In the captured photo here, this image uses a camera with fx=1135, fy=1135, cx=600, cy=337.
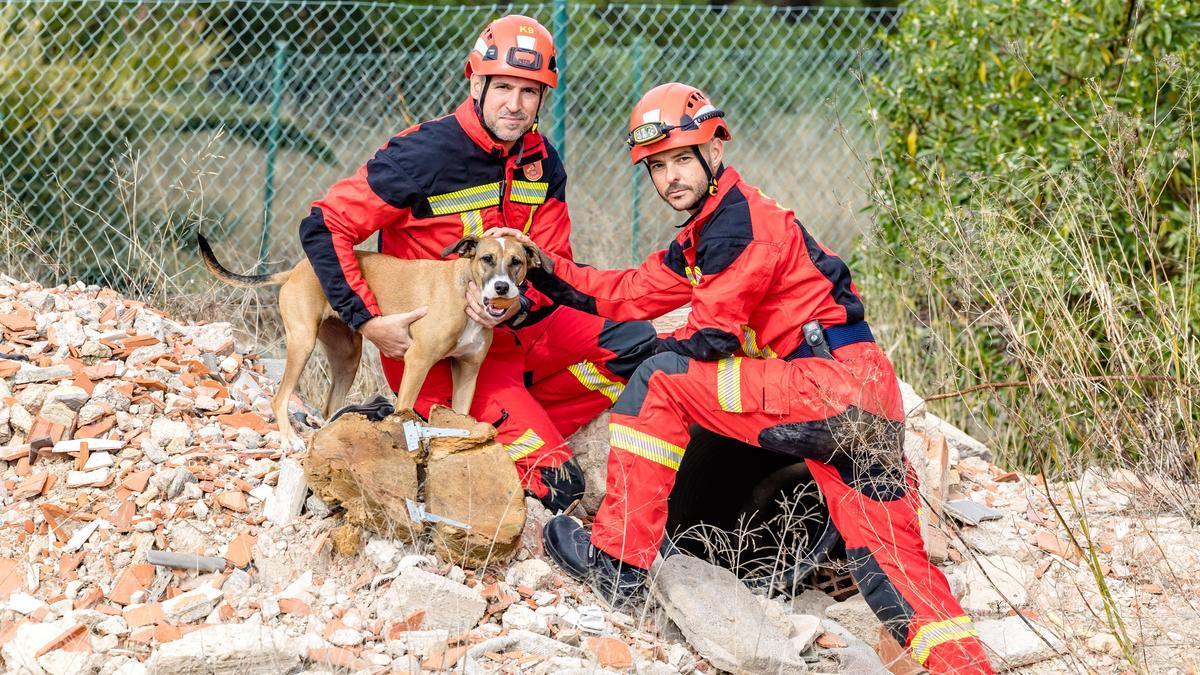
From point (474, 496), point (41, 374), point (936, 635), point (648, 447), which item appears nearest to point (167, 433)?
point (41, 374)

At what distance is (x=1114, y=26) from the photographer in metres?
6.30

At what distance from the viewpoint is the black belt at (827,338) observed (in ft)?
14.0

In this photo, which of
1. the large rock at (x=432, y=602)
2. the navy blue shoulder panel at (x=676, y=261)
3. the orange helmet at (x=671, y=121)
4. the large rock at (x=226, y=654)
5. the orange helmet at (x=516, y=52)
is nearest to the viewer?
the large rock at (x=226, y=654)

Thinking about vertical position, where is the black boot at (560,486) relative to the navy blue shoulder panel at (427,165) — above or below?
below

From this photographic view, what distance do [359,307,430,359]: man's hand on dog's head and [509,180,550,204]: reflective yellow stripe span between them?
0.67 meters

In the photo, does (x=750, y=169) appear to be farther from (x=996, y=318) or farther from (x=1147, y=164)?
(x=996, y=318)

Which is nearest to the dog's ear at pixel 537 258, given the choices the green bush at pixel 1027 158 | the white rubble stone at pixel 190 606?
the green bush at pixel 1027 158

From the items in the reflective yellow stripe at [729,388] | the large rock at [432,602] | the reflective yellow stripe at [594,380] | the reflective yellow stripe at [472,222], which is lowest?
the large rock at [432,602]

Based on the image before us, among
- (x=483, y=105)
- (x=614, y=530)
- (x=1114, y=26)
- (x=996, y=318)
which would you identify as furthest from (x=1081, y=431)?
(x=483, y=105)

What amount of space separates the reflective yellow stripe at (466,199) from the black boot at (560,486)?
1.23 m

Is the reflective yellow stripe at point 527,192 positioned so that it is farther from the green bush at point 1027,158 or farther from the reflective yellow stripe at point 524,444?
the green bush at point 1027,158

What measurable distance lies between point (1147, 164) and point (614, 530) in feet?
10.8

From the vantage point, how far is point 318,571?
4.15 meters

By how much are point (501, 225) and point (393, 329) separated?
699 millimetres
